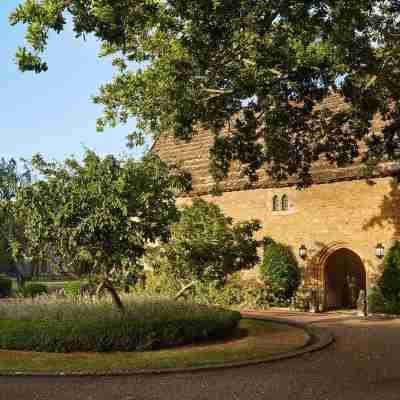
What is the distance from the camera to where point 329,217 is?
Answer: 22844mm

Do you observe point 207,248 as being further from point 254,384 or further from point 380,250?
point 380,250

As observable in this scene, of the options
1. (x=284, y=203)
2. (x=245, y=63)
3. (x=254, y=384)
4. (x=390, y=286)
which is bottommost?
(x=254, y=384)

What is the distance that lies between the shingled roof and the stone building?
0.05 metres

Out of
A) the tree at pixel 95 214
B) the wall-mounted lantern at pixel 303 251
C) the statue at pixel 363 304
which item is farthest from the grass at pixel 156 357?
the wall-mounted lantern at pixel 303 251

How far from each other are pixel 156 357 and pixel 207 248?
477cm

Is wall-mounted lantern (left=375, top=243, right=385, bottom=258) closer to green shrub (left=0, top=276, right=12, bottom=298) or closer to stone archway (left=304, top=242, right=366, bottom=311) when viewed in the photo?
stone archway (left=304, top=242, right=366, bottom=311)

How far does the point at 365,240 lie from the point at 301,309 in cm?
393

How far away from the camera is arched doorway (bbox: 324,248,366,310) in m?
23.5

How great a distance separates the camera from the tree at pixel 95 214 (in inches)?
492

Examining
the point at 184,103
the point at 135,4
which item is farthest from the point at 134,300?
the point at 135,4

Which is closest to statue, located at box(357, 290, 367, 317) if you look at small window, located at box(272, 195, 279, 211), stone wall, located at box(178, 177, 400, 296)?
stone wall, located at box(178, 177, 400, 296)

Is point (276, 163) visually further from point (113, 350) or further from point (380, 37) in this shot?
point (113, 350)

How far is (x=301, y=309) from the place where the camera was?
2267cm

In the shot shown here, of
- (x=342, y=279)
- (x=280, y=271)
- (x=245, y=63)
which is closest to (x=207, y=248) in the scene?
(x=245, y=63)
